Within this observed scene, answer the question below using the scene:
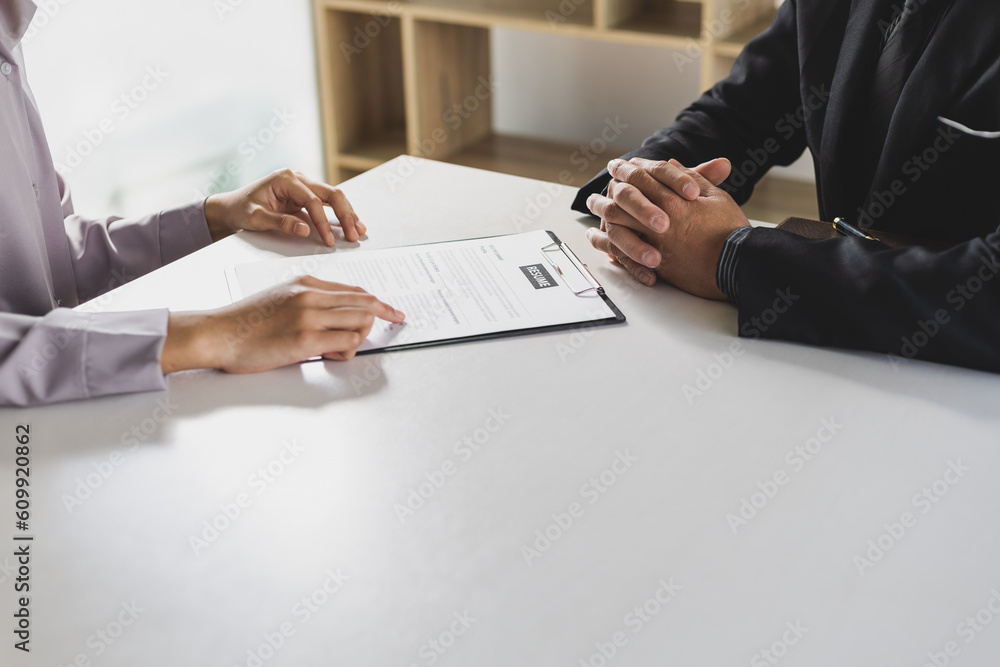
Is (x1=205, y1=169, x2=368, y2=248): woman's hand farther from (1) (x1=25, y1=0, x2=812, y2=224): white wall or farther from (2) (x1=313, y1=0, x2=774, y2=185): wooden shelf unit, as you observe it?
(2) (x1=313, y1=0, x2=774, y2=185): wooden shelf unit

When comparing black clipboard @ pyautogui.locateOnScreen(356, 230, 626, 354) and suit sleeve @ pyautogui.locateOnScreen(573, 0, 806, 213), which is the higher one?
suit sleeve @ pyautogui.locateOnScreen(573, 0, 806, 213)

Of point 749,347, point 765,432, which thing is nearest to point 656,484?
point 765,432

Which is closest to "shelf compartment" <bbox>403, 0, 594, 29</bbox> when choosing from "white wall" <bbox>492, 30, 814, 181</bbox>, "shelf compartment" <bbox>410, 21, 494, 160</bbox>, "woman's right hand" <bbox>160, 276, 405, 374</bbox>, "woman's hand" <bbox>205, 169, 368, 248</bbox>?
"shelf compartment" <bbox>410, 21, 494, 160</bbox>

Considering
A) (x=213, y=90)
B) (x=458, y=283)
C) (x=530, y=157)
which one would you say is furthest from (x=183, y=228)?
(x=530, y=157)

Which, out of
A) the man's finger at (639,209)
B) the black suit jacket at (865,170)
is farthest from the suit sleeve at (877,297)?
the man's finger at (639,209)

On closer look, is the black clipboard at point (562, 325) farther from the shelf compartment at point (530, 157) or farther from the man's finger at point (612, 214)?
the shelf compartment at point (530, 157)

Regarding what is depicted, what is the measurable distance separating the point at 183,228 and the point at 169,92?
126 centimetres

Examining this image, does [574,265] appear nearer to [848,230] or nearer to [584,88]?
[848,230]

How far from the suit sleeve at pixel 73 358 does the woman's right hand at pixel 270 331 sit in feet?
0.08

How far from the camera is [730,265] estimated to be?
1078 millimetres

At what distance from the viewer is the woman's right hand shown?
95 cm

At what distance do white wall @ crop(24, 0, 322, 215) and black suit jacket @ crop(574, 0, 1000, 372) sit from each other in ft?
4.82

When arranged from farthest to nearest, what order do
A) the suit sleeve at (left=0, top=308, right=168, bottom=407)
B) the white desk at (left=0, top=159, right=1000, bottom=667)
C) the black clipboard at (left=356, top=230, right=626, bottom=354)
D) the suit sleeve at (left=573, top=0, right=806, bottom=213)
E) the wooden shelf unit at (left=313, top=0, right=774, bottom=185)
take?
the wooden shelf unit at (left=313, top=0, right=774, bottom=185), the suit sleeve at (left=573, top=0, right=806, bottom=213), the black clipboard at (left=356, top=230, right=626, bottom=354), the suit sleeve at (left=0, top=308, right=168, bottom=407), the white desk at (left=0, top=159, right=1000, bottom=667)

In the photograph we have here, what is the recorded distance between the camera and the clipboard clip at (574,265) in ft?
3.73
